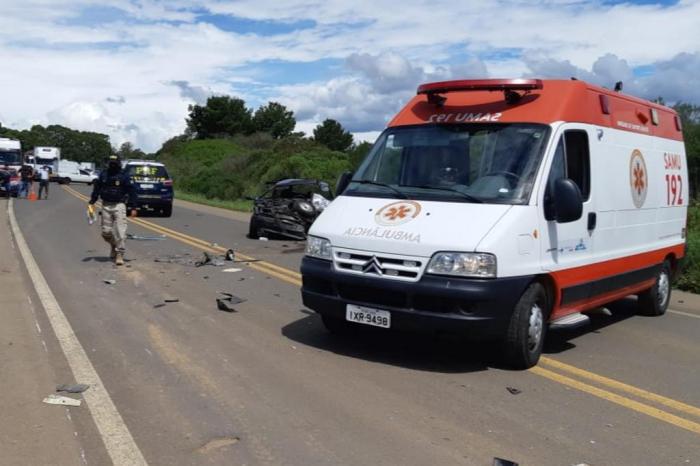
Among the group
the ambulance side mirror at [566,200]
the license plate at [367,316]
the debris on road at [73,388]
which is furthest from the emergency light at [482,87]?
the debris on road at [73,388]

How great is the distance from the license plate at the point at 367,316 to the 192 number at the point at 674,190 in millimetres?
4766

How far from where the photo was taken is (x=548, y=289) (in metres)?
6.48

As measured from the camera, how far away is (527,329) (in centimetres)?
606

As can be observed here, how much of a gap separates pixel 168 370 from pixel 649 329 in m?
5.29

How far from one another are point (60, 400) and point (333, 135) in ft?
270

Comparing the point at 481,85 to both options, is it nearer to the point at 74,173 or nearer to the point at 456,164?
the point at 456,164

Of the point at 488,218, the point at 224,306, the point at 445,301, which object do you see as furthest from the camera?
the point at 224,306

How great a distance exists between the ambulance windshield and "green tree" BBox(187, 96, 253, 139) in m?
A: 83.4

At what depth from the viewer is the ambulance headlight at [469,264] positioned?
5.71m

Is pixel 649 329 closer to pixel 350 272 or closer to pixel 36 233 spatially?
pixel 350 272

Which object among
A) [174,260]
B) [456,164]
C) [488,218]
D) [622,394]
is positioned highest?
[456,164]

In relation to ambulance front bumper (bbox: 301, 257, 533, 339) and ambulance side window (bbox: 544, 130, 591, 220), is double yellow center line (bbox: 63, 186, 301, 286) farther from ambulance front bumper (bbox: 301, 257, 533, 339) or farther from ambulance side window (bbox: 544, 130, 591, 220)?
ambulance side window (bbox: 544, 130, 591, 220)

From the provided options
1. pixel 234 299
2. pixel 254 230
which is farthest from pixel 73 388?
pixel 254 230

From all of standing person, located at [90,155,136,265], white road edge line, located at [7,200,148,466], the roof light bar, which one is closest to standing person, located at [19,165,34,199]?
standing person, located at [90,155,136,265]
